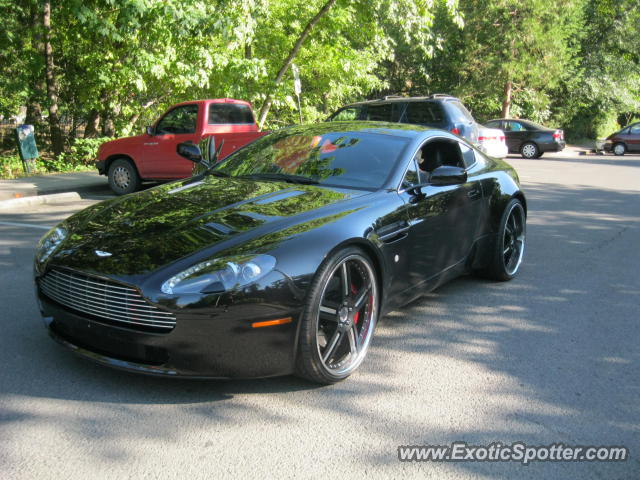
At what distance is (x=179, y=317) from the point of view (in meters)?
3.01

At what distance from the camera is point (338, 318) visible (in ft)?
11.5

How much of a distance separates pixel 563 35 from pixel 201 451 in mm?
32686

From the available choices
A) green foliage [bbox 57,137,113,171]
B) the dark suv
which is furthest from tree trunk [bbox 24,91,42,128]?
the dark suv

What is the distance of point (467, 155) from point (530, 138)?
65.0ft

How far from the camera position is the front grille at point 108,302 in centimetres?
305

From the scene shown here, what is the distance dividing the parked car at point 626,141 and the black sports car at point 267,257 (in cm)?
2511

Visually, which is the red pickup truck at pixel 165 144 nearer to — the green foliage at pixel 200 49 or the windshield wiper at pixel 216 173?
the green foliage at pixel 200 49

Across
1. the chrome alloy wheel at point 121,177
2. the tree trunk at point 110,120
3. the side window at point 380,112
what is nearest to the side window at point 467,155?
the side window at point 380,112

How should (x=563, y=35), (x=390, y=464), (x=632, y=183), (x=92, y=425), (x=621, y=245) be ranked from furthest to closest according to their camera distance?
(x=563, y=35)
(x=632, y=183)
(x=621, y=245)
(x=92, y=425)
(x=390, y=464)

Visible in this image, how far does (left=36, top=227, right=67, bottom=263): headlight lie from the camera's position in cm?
362

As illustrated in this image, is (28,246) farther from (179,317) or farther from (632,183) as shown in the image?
(632,183)

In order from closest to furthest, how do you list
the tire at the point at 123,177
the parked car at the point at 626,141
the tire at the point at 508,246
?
the tire at the point at 508,246
the tire at the point at 123,177
the parked car at the point at 626,141

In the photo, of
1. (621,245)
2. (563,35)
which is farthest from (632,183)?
(563,35)

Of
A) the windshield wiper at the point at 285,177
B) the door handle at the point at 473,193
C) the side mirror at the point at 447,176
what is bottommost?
the door handle at the point at 473,193
